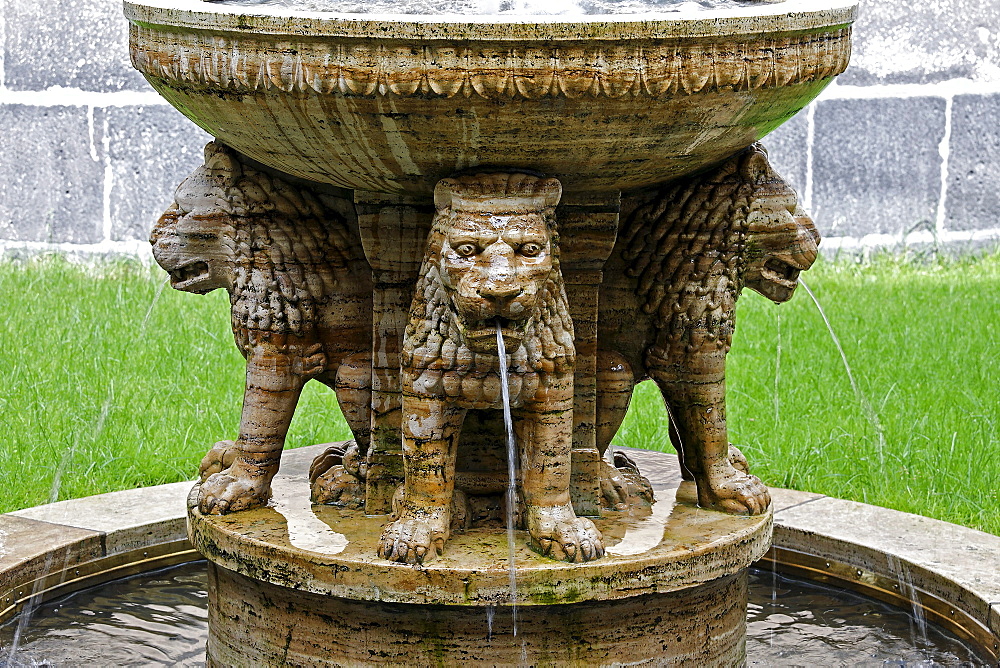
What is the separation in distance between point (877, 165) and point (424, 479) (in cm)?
574

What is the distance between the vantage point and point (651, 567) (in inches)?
123

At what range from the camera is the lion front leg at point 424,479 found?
3.07 m

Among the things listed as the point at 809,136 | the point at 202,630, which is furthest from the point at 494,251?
the point at 809,136

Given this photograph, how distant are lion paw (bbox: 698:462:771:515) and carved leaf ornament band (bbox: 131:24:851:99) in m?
1.07

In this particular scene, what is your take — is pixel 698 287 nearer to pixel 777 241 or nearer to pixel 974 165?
pixel 777 241

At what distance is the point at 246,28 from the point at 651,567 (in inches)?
55.4

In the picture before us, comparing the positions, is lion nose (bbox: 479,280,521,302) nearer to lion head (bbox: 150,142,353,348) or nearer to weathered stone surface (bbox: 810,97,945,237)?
lion head (bbox: 150,142,353,348)

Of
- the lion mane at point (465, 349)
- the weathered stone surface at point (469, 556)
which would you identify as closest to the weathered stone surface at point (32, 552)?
the weathered stone surface at point (469, 556)

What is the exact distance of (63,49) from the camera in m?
7.66

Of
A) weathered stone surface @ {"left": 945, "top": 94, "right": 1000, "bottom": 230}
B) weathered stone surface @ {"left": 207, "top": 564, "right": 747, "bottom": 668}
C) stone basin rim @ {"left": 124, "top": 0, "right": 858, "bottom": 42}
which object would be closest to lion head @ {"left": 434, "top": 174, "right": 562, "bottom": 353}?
stone basin rim @ {"left": 124, "top": 0, "right": 858, "bottom": 42}

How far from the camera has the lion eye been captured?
2.91m

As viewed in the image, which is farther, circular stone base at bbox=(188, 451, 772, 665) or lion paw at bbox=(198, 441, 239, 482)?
lion paw at bbox=(198, 441, 239, 482)

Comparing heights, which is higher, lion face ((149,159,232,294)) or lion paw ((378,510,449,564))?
lion face ((149,159,232,294))

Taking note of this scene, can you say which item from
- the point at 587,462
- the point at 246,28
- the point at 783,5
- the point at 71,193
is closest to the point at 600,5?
the point at 783,5
